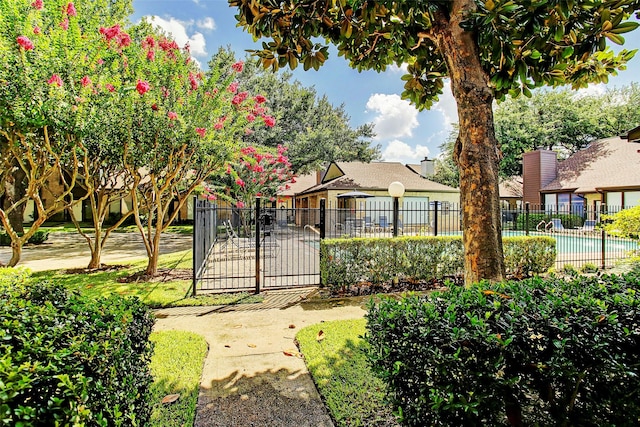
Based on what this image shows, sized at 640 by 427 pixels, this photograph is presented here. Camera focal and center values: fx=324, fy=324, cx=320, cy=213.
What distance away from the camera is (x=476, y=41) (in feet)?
10.5

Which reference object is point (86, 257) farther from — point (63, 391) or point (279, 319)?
point (63, 391)

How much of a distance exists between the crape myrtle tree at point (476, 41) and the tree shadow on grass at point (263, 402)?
196 centimetres

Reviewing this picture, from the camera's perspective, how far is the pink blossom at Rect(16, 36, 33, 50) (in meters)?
5.16

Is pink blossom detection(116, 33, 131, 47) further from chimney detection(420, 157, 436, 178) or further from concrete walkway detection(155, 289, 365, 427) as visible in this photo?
chimney detection(420, 157, 436, 178)

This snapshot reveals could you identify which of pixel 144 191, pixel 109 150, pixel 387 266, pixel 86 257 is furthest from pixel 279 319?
pixel 86 257

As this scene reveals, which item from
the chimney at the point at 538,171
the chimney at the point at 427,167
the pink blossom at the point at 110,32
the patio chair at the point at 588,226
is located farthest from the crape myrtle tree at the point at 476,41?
the chimney at the point at 538,171

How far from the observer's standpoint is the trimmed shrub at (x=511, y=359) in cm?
181

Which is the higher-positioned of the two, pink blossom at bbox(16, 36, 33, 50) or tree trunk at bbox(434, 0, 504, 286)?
pink blossom at bbox(16, 36, 33, 50)

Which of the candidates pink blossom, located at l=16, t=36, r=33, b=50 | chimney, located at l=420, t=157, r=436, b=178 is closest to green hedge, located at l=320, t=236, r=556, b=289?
pink blossom, located at l=16, t=36, r=33, b=50

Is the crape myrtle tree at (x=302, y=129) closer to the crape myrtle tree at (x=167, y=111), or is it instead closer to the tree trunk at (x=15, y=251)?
the crape myrtle tree at (x=167, y=111)

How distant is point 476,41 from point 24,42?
6.69m

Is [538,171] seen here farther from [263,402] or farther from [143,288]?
[263,402]

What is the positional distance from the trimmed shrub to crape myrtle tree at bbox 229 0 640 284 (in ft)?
3.88

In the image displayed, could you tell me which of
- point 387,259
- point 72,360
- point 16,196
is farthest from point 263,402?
point 16,196
